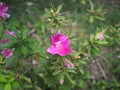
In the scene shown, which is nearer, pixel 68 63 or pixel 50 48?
pixel 50 48

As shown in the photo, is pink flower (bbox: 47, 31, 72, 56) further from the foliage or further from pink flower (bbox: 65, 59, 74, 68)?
pink flower (bbox: 65, 59, 74, 68)

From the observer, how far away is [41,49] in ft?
7.07

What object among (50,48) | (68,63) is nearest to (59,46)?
(50,48)

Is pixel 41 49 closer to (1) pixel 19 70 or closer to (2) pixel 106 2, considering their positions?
(1) pixel 19 70

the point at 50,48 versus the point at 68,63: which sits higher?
the point at 50,48

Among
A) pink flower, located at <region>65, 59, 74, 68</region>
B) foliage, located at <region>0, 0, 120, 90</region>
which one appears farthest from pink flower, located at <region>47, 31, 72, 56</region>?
pink flower, located at <region>65, 59, 74, 68</region>

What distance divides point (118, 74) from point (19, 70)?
1.88 metres

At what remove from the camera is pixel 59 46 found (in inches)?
82.9

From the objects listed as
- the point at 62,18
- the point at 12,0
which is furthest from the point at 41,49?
the point at 12,0

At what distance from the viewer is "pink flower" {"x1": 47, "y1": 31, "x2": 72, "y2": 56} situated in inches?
82.0

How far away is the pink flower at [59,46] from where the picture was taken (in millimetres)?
2084

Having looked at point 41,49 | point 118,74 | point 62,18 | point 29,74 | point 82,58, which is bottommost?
point 118,74

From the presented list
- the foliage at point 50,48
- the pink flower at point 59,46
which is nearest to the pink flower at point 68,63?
the foliage at point 50,48

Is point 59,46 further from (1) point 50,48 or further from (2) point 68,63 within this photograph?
(2) point 68,63
